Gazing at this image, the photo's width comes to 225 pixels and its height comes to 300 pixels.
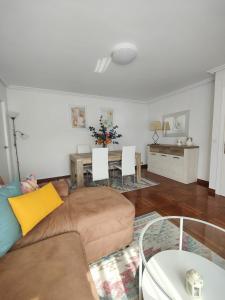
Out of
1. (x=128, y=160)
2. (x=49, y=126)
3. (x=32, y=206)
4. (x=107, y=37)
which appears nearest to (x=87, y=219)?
(x=32, y=206)

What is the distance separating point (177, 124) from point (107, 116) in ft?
6.61

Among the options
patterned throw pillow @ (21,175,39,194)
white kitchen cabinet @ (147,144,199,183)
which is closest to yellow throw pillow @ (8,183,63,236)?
patterned throw pillow @ (21,175,39,194)

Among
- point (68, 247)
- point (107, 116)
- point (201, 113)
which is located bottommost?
point (68, 247)

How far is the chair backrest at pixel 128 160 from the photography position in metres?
3.29

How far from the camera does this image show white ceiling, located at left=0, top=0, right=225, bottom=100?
1350 millimetres

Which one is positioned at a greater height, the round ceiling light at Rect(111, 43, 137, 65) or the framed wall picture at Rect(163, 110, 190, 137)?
the round ceiling light at Rect(111, 43, 137, 65)

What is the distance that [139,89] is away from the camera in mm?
3746

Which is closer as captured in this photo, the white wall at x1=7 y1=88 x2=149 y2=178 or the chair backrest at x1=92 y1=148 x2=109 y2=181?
the chair backrest at x1=92 y1=148 x2=109 y2=181

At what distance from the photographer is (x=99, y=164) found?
3.12 meters

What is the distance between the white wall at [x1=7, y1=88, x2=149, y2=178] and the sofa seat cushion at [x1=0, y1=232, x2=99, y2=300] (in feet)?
10.1

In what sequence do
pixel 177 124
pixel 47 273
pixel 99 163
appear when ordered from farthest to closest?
pixel 177 124
pixel 99 163
pixel 47 273

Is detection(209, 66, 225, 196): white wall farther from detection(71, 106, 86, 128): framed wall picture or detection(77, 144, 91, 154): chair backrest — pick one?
detection(71, 106, 86, 128): framed wall picture

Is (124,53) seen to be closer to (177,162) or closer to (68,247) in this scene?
(68,247)

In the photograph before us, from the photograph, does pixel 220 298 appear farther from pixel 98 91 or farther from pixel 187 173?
pixel 98 91
